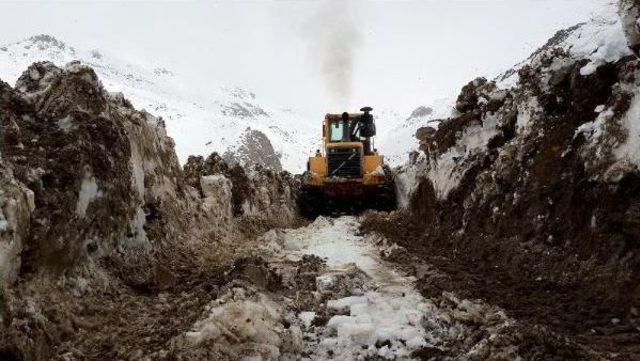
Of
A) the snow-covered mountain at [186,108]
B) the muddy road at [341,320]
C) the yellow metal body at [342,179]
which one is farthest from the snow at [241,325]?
the snow-covered mountain at [186,108]

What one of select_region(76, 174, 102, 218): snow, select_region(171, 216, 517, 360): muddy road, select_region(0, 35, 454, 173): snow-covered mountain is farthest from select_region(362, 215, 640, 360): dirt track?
select_region(0, 35, 454, 173): snow-covered mountain

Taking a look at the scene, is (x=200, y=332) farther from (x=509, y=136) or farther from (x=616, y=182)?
(x=509, y=136)

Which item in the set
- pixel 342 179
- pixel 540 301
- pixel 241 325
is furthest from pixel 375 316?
pixel 342 179

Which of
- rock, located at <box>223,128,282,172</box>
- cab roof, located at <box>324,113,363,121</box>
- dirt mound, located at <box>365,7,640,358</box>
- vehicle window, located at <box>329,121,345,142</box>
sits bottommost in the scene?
dirt mound, located at <box>365,7,640,358</box>

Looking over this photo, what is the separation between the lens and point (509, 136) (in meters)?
10.1

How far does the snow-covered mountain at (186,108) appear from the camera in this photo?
92875mm

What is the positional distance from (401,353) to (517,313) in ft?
4.82

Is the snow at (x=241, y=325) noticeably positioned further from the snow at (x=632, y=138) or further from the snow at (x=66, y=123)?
the snow at (x=632, y=138)

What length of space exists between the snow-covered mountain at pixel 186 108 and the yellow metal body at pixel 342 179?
41.2m

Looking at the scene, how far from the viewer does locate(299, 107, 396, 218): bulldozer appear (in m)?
18.5

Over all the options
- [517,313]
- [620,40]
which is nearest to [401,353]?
[517,313]

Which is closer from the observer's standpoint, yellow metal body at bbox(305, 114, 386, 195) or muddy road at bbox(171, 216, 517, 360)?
muddy road at bbox(171, 216, 517, 360)

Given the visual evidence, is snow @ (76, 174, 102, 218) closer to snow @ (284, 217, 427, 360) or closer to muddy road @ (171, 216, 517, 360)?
muddy road @ (171, 216, 517, 360)

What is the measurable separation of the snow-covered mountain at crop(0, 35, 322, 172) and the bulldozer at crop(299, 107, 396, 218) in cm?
4130
